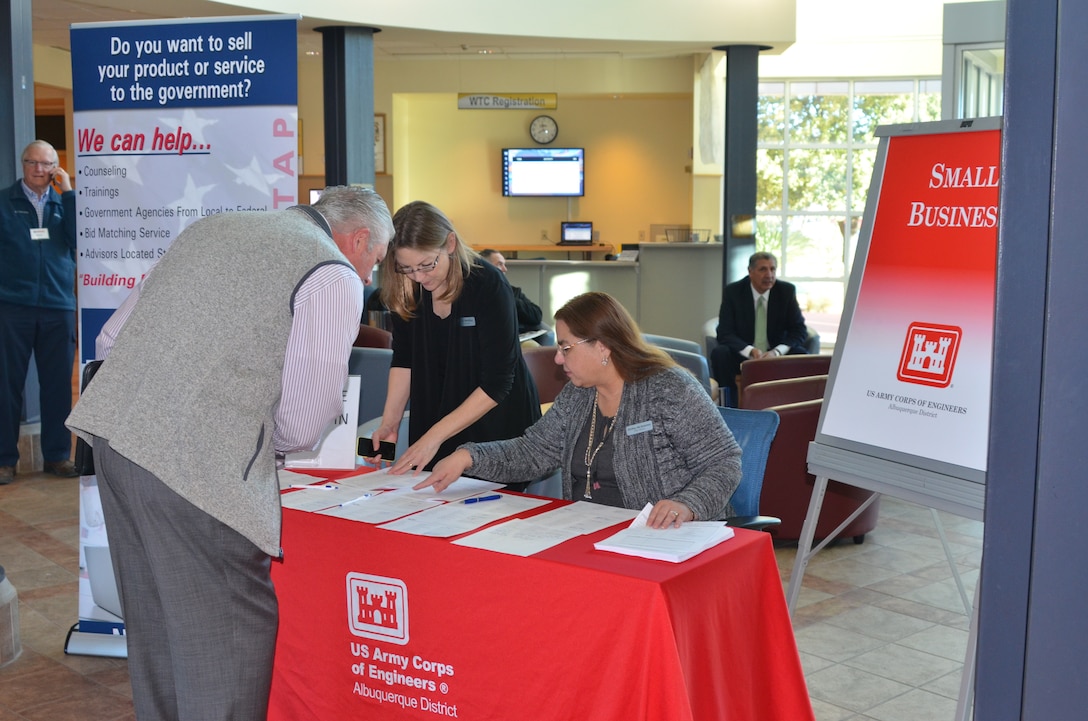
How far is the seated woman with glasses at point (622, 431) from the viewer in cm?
281

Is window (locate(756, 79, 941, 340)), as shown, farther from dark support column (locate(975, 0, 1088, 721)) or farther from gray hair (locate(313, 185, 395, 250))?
dark support column (locate(975, 0, 1088, 721))

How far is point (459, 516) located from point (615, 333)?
0.68 metres

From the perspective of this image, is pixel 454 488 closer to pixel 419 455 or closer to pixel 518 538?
pixel 419 455

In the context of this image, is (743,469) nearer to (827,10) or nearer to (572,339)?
(572,339)

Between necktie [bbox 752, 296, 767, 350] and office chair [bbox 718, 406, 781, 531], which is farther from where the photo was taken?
necktie [bbox 752, 296, 767, 350]

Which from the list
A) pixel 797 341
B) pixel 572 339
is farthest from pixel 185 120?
pixel 797 341

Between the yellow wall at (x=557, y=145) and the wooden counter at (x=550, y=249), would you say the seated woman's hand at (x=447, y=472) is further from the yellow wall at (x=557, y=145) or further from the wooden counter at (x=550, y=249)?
the yellow wall at (x=557, y=145)

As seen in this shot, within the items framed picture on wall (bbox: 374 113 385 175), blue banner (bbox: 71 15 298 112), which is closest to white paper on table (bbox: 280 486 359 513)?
blue banner (bbox: 71 15 298 112)

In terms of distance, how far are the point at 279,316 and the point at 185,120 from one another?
1905 millimetres

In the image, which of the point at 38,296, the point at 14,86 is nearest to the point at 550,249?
the point at 14,86

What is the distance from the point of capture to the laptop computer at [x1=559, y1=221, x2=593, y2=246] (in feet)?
46.0

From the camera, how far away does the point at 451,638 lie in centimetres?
234

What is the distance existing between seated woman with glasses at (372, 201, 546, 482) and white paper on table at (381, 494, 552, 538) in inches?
13.9

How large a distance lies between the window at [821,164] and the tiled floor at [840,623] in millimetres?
8429
